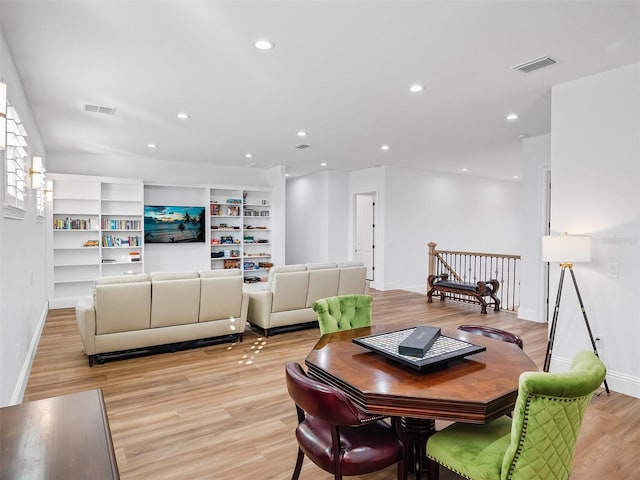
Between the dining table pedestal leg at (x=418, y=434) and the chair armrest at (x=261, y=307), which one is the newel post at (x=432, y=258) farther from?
the dining table pedestal leg at (x=418, y=434)

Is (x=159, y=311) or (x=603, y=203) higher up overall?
(x=603, y=203)

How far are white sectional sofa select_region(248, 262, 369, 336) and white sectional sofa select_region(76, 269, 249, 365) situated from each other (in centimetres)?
31

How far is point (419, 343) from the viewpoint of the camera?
6.64 feet

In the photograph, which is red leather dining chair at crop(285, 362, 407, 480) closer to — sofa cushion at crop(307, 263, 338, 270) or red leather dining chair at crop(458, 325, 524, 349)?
red leather dining chair at crop(458, 325, 524, 349)

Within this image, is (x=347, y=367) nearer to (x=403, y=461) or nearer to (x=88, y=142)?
(x=403, y=461)

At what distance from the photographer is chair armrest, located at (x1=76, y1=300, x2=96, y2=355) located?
3.94 m

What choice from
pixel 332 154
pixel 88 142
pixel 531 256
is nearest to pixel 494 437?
pixel 531 256

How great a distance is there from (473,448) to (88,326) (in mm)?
3767

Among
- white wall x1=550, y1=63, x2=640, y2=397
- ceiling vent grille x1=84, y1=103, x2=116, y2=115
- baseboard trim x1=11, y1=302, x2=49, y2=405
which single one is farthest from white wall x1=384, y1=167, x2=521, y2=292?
baseboard trim x1=11, y1=302, x2=49, y2=405

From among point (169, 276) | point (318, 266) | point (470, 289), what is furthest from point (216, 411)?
point (470, 289)

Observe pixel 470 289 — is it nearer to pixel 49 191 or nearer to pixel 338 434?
pixel 338 434

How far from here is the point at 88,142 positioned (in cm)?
643

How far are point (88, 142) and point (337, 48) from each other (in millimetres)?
5209

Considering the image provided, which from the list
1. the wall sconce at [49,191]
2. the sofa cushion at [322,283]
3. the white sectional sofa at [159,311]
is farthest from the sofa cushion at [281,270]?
the wall sconce at [49,191]
